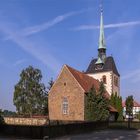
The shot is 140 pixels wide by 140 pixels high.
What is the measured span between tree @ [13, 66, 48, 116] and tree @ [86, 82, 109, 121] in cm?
2084

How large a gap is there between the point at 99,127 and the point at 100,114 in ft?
31.4

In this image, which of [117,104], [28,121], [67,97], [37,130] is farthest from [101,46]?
[37,130]

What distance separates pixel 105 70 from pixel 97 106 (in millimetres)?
22969

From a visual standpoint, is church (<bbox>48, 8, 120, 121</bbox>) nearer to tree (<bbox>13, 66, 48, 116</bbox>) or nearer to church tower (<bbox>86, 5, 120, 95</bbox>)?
church tower (<bbox>86, 5, 120, 95</bbox>)

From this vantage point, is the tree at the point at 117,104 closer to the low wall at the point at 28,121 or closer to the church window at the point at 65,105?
the church window at the point at 65,105

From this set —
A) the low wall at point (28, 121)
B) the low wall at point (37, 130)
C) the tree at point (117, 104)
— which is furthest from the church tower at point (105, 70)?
the low wall at point (37, 130)

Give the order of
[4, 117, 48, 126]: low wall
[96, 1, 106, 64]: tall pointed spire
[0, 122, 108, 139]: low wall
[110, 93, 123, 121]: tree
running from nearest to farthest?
[0, 122, 108, 139]: low wall, [4, 117, 48, 126]: low wall, [110, 93, 123, 121]: tree, [96, 1, 106, 64]: tall pointed spire

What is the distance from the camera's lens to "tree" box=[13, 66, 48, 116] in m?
73.0

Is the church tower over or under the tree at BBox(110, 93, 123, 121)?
over

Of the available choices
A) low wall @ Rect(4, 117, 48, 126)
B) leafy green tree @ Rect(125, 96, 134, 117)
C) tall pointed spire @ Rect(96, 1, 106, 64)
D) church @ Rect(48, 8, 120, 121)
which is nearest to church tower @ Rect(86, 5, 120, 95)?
tall pointed spire @ Rect(96, 1, 106, 64)

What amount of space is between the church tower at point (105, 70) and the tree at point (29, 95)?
10.9 metres

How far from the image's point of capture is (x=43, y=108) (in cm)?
7338

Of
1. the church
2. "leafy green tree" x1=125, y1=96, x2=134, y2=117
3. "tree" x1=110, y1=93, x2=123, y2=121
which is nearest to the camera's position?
the church

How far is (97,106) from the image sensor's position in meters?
51.3
